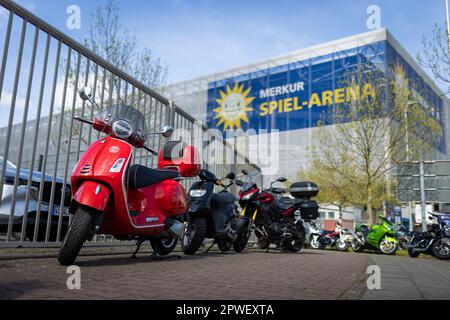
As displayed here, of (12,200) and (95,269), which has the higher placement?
(12,200)

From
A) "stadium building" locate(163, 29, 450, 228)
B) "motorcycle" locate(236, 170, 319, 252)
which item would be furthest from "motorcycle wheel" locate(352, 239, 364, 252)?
"stadium building" locate(163, 29, 450, 228)

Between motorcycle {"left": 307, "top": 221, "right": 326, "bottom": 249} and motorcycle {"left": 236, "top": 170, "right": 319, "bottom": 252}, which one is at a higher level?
motorcycle {"left": 236, "top": 170, "right": 319, "bottom": 252}

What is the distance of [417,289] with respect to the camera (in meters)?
3.37

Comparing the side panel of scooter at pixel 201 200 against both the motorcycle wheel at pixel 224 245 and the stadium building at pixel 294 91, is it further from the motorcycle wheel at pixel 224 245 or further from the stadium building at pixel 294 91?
the stadium building at pixel 294 91

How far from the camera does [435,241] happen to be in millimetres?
11750

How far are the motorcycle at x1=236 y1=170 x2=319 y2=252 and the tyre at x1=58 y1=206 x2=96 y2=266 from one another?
184 inches

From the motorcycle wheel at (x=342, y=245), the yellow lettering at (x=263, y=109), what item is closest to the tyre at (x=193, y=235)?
the motorcycle wheel at (x=342, y=245)

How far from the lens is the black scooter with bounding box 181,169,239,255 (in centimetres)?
593

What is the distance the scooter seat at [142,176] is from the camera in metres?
4.28

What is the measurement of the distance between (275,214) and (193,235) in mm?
3215

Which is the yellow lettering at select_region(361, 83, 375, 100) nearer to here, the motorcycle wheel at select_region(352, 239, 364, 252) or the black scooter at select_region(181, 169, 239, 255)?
the motorcycle wheel at select_region(352, 239, 364, 252)
